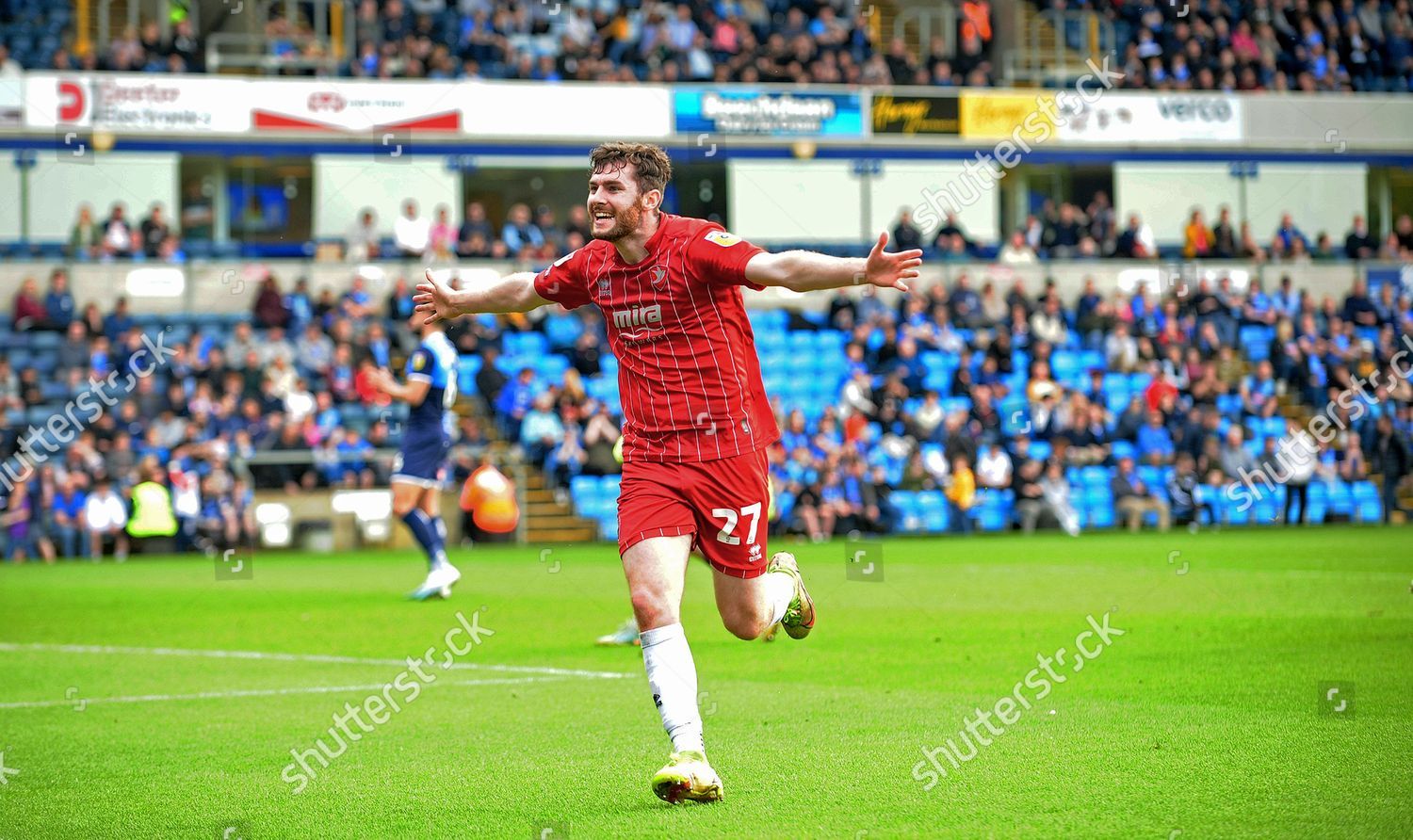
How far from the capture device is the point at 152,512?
2303cm

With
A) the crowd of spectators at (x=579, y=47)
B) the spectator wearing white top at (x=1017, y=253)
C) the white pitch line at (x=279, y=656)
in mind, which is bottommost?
the white pitch line at (x=279, y=656)

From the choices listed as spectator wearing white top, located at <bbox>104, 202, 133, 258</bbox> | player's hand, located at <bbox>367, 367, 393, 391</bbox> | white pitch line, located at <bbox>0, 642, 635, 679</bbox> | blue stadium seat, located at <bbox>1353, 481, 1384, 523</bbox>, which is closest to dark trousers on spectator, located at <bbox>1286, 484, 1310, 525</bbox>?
blue stadium seat, located at <bbox>1353, 481, 1384, 523</bbox>

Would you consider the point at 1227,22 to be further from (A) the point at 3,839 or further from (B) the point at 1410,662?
(A) the point at 3,839

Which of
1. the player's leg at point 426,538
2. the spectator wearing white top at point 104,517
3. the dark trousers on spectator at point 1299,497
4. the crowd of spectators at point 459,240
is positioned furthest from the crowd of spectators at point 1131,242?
the player's leg at point 426,538

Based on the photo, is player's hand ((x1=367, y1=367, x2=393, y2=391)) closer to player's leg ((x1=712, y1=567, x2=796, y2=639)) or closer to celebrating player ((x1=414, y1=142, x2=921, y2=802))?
celebrating player ((x1=414, y1=142, x2=921, y2=802))

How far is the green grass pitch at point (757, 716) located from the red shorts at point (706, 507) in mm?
884

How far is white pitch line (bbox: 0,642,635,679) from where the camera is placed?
32.2ft

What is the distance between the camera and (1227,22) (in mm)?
36438

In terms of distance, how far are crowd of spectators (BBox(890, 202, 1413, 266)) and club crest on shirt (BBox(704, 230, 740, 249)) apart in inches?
966

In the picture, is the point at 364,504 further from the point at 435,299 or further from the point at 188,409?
the point at 435,299

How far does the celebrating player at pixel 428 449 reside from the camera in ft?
48.6

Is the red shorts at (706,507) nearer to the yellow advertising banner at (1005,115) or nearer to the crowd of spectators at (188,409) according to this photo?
the crowd of spectators at (188,409)

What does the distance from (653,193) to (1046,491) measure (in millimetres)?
20254

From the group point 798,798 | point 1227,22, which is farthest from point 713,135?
point 798,798
